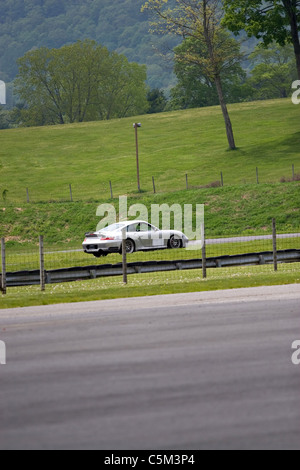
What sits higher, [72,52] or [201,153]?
[72,52]

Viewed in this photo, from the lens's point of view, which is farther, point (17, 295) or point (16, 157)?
point (16, 157)

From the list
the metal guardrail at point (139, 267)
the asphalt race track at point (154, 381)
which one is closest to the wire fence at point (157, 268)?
the metal guardrail at point (139, 267)

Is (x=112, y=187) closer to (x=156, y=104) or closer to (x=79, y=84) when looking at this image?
(x=79, y=84)

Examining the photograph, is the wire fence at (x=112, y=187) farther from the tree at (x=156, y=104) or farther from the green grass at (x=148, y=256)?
the tree at (x=156, y=104)

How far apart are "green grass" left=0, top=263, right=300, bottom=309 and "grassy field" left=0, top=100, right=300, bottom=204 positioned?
3027cm

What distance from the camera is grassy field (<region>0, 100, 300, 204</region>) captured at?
56125 millimetres

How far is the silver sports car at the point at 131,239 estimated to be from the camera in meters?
27.0

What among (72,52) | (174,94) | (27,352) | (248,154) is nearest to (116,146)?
(248,154)

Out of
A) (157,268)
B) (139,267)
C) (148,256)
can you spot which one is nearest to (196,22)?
(148,256)

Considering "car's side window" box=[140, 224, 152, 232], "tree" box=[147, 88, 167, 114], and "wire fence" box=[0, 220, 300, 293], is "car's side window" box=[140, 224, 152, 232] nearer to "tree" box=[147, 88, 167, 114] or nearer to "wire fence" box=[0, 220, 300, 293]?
"wire fence" box=[0, 220, 300, 293]
